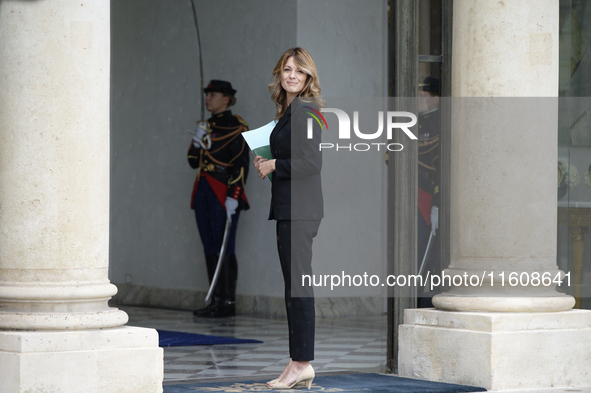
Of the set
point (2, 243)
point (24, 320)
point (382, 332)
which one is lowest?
point (382, 332)

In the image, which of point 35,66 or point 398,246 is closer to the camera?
point 35,66

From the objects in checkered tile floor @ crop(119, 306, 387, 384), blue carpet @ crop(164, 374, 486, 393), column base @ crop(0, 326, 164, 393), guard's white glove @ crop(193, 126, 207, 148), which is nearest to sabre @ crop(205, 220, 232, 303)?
checkered tile floor @ crop(119, 306, 387, 384)

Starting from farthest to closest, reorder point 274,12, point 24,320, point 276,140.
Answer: point 274,12, point 276,140, point 24,320

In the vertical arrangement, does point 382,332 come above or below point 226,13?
below

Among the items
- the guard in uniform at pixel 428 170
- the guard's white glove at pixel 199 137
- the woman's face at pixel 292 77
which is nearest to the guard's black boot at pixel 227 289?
the guard's white glove at pixel 199 137

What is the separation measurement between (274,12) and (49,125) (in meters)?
5.15

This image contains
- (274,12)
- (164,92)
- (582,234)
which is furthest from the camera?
(164,92)

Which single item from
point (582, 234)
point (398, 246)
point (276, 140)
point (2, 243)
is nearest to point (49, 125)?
point (2, 243)

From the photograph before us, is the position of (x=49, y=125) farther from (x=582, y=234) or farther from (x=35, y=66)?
(x=582, y=234)

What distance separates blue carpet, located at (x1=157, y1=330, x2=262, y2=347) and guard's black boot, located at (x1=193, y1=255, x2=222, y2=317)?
159cm

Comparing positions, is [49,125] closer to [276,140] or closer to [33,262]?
[33,262]

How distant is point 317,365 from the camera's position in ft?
19.7

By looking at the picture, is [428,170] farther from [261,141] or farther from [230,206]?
[230,206]

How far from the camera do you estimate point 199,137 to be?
951cm
